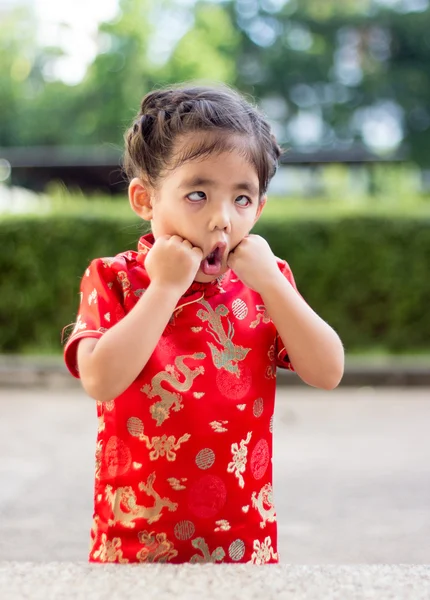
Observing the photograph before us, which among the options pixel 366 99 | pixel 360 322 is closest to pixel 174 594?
pixel 360 322

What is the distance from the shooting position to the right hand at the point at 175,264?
1547 millimetres

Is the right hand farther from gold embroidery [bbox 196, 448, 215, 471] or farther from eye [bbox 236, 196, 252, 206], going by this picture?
gold embroidery [bbox 196, 448, 215, 471]

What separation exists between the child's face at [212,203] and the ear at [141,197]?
11cm

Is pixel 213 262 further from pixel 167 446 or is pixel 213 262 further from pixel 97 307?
pixel 167 446

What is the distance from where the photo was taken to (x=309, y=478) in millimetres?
4672

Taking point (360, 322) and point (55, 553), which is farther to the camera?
point (360, 322)

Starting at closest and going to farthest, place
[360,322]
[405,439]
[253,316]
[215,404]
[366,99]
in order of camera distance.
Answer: [215,404]
[253,316]
[405,439]
[360,322]
[366,99]

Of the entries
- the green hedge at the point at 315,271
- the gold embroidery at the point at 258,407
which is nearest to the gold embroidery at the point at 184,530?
the gold embroidery at the point at 258,407

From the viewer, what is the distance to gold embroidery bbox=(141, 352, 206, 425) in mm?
1583

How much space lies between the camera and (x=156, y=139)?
1683 millimetres

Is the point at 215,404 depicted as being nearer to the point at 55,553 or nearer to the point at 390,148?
the point at 55,553

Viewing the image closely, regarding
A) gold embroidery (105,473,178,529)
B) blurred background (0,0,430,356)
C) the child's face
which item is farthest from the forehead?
blurred background (0,0,430,356)

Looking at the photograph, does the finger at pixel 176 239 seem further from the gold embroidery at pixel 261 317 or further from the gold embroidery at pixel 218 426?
the gold embroidery at pixel 218 426

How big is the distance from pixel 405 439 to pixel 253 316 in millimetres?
4138
